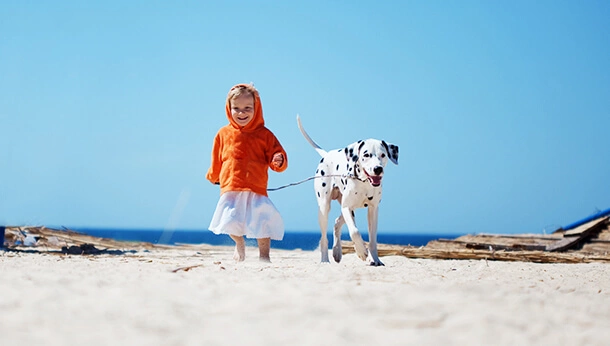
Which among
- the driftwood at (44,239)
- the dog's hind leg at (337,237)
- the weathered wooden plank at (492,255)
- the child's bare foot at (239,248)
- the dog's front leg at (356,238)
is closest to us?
the dog's front leg at (356,238)

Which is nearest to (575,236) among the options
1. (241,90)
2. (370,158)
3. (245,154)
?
(370,158)

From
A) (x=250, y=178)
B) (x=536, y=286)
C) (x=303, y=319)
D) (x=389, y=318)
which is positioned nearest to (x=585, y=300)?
(x=536, y=286)

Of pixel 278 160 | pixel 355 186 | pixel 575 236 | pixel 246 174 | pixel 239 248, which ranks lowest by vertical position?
pixel 239 248

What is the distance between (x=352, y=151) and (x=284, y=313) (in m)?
3.89

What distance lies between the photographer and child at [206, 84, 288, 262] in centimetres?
683

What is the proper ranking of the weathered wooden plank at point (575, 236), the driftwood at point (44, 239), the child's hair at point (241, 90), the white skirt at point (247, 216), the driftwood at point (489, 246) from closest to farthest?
1. the white skirt at point (247, 216)
2. the child's hair at point (241, 90)
3. the driftwood at point (489, 246)
4. the driftwood at point (44, 239)
5. the weathered wooden plank at point (575, 236)

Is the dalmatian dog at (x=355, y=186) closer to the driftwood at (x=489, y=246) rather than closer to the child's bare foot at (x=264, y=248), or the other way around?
the child's bare foot at (x=264, y=248)

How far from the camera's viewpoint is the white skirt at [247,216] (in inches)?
267

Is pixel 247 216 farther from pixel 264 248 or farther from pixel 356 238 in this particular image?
pixel 356 238

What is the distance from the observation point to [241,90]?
7.01 metres

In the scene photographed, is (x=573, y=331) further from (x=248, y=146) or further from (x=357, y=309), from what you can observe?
(x=248, y=146)

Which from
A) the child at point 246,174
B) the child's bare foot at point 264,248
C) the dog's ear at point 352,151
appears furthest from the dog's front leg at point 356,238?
the child's bare foot at point 264,248

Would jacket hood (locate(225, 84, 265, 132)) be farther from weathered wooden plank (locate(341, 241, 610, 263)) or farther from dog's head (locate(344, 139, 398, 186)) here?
weathered wooden plank (locate(341, 241, 610, 263))

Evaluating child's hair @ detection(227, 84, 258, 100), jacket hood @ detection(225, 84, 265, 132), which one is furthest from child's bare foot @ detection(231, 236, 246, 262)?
child's hair @ detection(227, 84, 258, 100)
